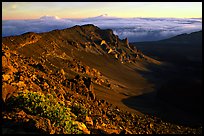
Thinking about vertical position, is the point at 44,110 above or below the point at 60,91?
above

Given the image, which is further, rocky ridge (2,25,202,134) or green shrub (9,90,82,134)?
rocky ridge (2,25,202,134)

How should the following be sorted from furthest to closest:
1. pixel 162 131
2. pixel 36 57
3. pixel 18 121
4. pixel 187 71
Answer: pixel 187 71, pixel 36 57, pixel 162 131, pixel 18 121

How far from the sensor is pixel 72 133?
507 inches

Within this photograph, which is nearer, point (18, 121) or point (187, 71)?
point (18, 121)

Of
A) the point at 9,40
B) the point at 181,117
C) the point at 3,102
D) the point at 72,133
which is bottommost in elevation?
the point at 181,117

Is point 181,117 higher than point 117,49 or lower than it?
lower

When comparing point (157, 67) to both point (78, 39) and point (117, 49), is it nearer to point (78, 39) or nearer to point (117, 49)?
point (117, 49)

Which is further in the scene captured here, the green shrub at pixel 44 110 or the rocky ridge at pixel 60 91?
the rocky ridge at pixel 60 91

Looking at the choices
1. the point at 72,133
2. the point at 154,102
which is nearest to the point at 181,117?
the point at 154,102

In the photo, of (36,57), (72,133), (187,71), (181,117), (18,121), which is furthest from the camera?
(187,71)

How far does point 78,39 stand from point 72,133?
64.0 metres

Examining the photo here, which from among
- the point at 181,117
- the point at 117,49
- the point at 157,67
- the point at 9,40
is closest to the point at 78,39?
the point at 117,49

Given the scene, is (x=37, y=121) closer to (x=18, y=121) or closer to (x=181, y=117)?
(x=18, y=121)

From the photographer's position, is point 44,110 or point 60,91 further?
point 60,91
